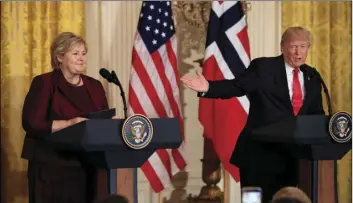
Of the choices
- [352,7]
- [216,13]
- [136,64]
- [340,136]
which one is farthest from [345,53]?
[340,136]

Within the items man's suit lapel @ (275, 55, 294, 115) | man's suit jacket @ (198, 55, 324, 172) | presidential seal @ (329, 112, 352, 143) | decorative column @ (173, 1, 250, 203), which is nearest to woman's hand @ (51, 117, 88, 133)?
man's suit jacket @ (198, 55, 324, 172)

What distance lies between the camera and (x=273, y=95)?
4793 mm

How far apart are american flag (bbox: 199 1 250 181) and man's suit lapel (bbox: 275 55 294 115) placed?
149 centimetres

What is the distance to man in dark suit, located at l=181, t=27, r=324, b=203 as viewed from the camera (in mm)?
4770

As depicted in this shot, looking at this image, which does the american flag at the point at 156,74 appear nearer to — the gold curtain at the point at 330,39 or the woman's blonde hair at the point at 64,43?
the gold curtain at the point at 330,39

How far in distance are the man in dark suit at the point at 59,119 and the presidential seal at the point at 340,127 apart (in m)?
1.43

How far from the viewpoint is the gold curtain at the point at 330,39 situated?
7.19 m

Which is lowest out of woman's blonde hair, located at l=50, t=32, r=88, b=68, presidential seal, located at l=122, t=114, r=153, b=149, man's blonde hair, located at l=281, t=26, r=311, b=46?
presidential seal, located at l=122, t=114, r=153, b=149

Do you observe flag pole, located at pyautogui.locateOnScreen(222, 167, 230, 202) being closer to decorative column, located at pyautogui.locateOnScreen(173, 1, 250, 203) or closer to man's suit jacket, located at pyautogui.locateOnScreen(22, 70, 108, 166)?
decorative column, located at pyautogui.locateOnScreen(173, 1, 250, 203)

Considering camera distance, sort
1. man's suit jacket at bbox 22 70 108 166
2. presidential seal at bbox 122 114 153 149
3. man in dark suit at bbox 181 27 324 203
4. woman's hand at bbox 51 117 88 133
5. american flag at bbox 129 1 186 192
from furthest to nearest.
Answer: american flag at bbox 129 1 186 192
man in dark suit at bbox 181 27 324 203
man's suit jacket at bbox 22 70 108 166
woman's hand at bbox 51 117 88 133
presidential seal at bbox 122 114 153 149

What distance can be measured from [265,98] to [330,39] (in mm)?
2655

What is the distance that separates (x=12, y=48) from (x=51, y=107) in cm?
196

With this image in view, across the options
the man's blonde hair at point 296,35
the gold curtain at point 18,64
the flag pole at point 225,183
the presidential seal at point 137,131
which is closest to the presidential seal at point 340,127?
the man's blonde hair at point 296,35

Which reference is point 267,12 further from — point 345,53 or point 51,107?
point 51,107
